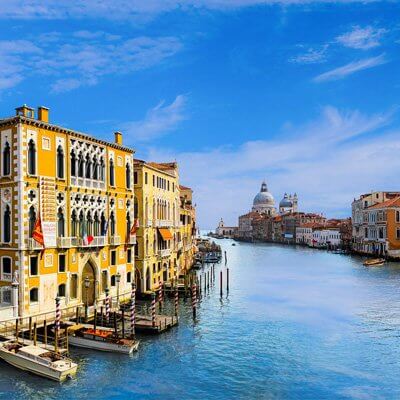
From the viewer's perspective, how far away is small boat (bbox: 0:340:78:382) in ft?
55.8

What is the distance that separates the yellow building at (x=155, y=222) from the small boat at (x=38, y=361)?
48.9 feet

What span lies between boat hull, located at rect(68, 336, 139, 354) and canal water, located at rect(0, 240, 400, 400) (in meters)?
0.44

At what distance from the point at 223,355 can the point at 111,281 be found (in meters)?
9.87

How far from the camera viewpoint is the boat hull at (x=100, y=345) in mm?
20062

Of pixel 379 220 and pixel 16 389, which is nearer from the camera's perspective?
pixel 16 389

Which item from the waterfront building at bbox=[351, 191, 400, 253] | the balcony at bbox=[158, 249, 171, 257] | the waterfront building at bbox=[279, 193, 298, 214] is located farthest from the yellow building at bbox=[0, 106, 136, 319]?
the waterfront building at bbox=[279, 193, 298, 214]

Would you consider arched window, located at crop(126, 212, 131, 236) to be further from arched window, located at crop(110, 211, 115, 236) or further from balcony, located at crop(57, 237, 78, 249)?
balcony, located at crop(57, 237, 78, 249)

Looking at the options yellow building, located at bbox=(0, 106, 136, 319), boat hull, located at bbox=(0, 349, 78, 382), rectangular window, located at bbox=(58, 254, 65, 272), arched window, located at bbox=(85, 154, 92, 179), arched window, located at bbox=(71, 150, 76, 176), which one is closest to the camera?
boat hull, located at bbox=(0, 349, 78, 382)

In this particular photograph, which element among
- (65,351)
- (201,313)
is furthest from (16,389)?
(201,313)

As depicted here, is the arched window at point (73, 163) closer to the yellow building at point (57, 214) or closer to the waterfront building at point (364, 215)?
the yellow building at point (57, 214)

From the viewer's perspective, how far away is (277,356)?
66.2 ft

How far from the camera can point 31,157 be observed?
2252 cm

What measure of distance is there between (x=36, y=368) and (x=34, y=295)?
5480 millimetres

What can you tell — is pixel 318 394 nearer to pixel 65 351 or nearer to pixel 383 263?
pixel 65 351
